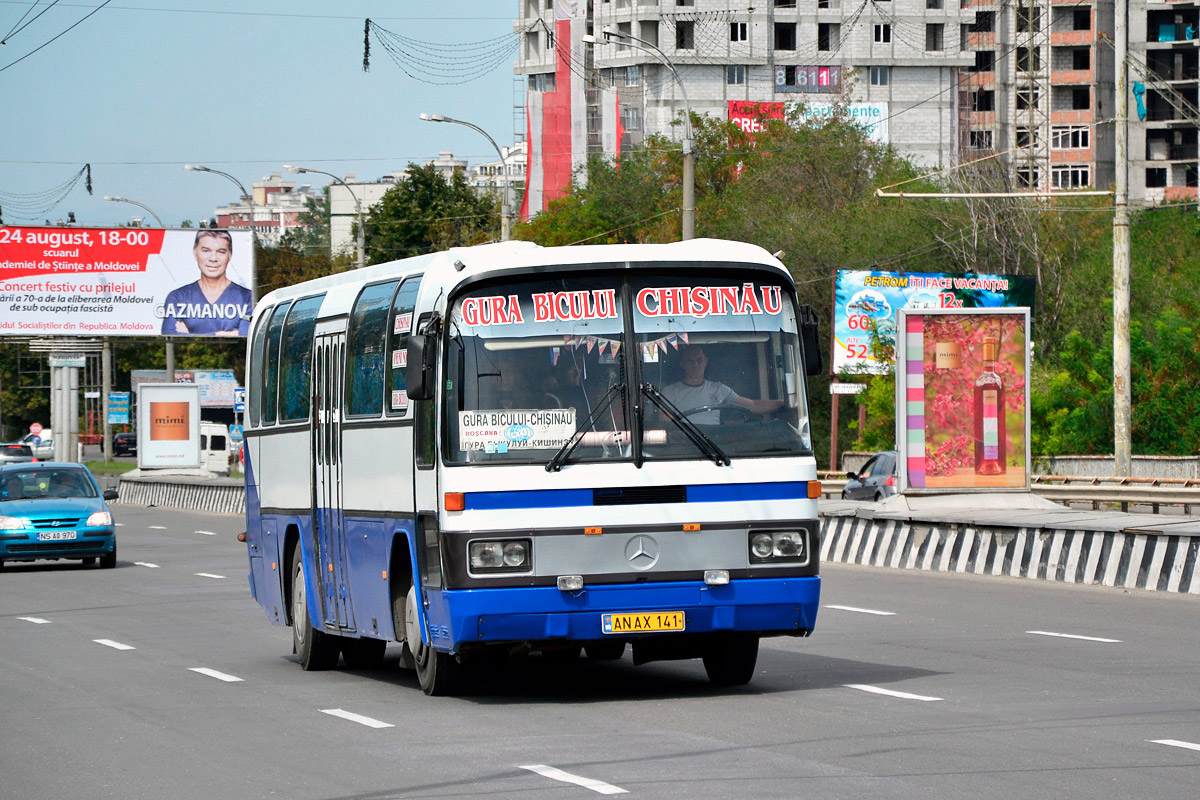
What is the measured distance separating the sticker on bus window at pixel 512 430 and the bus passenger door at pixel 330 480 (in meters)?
2.44

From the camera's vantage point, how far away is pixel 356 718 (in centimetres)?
1117

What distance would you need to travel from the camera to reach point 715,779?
27.6ft

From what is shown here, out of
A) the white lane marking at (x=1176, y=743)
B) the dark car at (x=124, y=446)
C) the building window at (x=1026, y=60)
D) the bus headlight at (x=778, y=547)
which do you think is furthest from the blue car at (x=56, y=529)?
the building window at (x=1026, y=60)

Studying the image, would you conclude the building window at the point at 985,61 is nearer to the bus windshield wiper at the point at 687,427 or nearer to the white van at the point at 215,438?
the white van at the point at 215,438

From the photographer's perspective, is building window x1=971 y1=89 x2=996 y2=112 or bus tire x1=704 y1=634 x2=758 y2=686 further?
building window x1=971 y1=89 x2=996 y2=112

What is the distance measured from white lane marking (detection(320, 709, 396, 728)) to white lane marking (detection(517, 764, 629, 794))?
1980 millimetres

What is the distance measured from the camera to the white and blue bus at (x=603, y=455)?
11.0 meters

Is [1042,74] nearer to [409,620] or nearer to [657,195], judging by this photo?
[657,195]

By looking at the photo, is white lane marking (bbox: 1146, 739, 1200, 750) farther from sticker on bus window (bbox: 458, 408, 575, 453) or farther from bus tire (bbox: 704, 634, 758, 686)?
sticker on bus window (bbox: 458, 408, 575, 453)

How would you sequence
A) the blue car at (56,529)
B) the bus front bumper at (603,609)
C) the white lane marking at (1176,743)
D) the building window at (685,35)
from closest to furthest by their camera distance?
the white lane marking at (1176,743), the bus front bumper at (603,609), the blue car at (56,529), the building window at (685,35)

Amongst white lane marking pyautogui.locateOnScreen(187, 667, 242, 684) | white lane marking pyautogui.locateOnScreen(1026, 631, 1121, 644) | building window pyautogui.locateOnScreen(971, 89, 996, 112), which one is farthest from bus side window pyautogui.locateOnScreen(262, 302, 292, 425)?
building window pyautogui.locateOnScreen(971, 89, 996, 112)

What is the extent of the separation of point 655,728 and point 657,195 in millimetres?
85026

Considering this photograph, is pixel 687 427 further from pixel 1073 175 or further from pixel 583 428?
pixel 1073 175

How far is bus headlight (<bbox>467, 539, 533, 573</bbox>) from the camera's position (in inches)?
433
